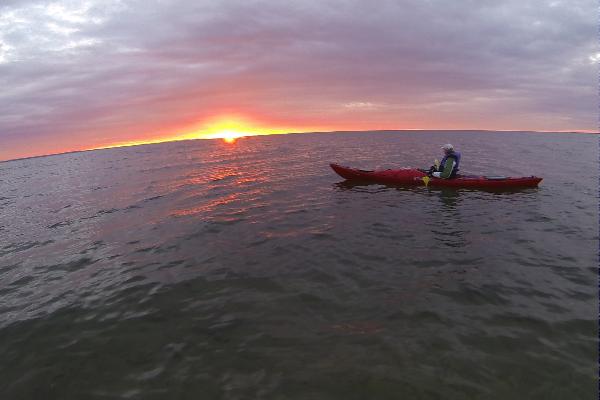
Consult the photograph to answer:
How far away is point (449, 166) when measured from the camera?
19781 mm

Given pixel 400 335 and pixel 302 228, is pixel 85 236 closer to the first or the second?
pixel 302 228

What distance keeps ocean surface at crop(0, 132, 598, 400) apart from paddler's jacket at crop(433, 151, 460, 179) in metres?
3.97

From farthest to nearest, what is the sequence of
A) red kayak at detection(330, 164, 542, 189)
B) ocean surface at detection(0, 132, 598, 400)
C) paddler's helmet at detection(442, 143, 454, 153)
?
red kayak at detection(330, 164, 542, 189) < paddler's helmet at detection(442, 143, 454, 153) < ocean surface at detection(0, 132, 598, 400)

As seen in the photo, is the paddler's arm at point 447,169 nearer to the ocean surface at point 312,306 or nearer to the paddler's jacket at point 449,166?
the paddler's jacket at point 449,166

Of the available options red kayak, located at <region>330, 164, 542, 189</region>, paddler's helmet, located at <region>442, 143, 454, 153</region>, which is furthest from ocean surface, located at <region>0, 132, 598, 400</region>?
paddler's helmet, located at <region>442, 143, 454, 153</region>

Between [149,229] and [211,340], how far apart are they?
34.0 ft

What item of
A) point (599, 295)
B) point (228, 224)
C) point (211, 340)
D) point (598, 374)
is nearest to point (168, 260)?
point (228, 224)

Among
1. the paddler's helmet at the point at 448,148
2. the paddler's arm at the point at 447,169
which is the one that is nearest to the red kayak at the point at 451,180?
the paddler's arm at the point at 447,169

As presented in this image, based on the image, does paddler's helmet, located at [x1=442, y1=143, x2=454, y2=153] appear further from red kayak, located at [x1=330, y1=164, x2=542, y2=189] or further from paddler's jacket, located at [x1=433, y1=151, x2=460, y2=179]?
red kayak, located at [x1=330, y1=164, x2=542, y2=189]

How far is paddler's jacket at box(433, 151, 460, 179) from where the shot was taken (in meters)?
19.7

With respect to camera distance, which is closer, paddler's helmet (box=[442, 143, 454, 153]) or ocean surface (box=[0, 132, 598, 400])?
ocean surface (box=[0, 132, 598, 400])

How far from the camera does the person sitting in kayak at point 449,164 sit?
64.6 ft

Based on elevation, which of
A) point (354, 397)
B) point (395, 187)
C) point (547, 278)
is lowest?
point (354, 397)

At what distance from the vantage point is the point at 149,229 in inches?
612
